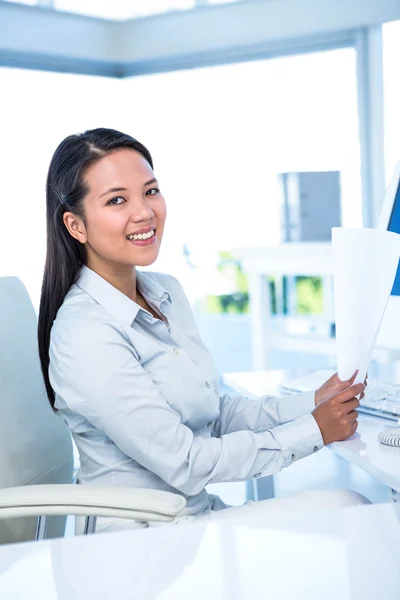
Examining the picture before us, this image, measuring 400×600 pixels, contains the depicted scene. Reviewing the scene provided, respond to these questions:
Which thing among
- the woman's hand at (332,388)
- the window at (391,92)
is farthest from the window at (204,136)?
the woman's hand at (332,388)

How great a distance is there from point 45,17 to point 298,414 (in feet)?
12.2

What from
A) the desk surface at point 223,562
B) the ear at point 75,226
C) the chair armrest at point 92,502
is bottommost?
the chair armrest at point 92,502

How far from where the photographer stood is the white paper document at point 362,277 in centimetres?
147

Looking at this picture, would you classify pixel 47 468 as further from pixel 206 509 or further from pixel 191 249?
pixel 191 249

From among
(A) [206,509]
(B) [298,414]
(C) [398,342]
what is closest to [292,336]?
(C) [398,342]

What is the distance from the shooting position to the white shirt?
1.47m

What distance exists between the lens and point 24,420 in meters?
1.66

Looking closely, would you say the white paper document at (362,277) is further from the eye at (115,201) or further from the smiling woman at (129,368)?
the eye at (115,201)

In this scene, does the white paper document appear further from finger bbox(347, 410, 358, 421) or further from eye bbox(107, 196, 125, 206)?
eye bbox(107, 196, 125, 206)

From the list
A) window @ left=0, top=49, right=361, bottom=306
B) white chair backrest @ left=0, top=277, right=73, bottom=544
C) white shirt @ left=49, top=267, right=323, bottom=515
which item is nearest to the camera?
white shirt @ left=49, top=267, right=323, bottom=515

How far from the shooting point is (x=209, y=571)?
2.53ft

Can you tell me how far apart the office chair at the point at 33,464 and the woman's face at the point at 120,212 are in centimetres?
26

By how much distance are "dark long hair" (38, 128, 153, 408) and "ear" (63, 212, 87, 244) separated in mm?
13

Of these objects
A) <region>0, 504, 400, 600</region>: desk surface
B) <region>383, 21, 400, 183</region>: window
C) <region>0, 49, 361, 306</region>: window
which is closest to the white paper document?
<region>0, 504, 400, 600</region>: desk surface
